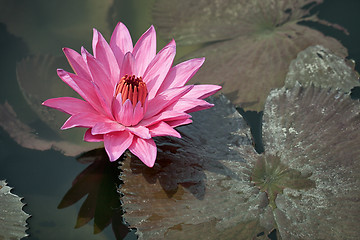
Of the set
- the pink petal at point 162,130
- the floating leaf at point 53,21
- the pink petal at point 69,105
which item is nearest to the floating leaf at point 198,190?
the pink petal at point 162,130

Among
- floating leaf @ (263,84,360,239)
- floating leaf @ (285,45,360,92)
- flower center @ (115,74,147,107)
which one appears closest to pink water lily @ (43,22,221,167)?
flower center @ (115,74,147,107)

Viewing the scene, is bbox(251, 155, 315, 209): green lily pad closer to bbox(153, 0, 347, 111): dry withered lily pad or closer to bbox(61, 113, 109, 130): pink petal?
bbox(153, 0, 347, 111): dry withered lily pad

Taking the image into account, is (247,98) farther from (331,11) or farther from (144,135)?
(331,11)

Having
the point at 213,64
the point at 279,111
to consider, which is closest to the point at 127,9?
the point at 213,64

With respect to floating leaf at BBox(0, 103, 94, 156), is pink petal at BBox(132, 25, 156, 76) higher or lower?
higher

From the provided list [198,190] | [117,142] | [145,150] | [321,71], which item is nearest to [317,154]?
[198,190]

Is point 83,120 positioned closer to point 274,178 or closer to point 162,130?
point 162,130

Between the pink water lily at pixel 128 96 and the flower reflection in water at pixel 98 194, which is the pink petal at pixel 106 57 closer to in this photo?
the pink water lily at pixel 128 96
